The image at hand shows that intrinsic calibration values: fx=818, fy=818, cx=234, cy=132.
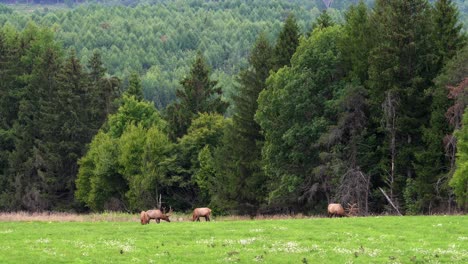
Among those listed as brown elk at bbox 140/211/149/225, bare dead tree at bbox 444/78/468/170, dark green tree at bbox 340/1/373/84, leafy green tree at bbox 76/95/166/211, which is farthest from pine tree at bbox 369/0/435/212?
leafy green tree at bbox 76/95/166/211

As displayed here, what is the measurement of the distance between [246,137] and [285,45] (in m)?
10.0

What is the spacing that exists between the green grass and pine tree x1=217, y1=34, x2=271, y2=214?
124 feet

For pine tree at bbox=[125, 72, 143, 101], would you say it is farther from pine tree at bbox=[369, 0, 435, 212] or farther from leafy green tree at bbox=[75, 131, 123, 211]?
pine tree at bbox=[369, 0, 435, 212]

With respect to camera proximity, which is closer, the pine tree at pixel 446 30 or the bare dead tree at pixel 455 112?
the bare dead tree at pixel 455 112

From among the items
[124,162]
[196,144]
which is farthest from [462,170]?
[124,162]

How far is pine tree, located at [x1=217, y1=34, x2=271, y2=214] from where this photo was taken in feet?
265

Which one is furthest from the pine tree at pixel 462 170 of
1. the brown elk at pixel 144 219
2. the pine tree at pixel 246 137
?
the pine tree at pixel 246 137

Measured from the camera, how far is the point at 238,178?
81.1 meters

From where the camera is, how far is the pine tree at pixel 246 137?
265ft

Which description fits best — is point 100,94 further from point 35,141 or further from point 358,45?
point 358,45

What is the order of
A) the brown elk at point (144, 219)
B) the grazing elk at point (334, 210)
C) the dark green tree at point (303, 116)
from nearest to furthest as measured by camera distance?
1. the brown elk at point (144, 219)
2. the grazing elk at point (334, 210)
3. the dark green tree at point (303, 116)

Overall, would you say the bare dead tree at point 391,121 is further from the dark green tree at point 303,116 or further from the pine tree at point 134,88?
the pine tree at point 134,88

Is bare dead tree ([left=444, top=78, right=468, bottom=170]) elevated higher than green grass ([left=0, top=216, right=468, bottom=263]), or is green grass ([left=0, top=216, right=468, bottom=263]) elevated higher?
bare dead tree ([left=444, top=78, right=468, bottom=170])

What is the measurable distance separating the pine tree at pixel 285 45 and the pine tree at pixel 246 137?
1.42 m
